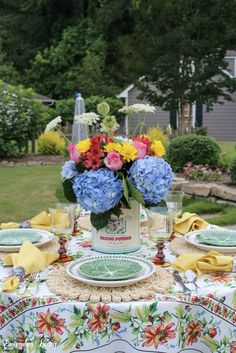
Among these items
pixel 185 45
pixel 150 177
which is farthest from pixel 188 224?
pixel 185 45

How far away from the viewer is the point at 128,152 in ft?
6.88

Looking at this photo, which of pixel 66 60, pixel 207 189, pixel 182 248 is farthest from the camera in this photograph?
pixel 66 60

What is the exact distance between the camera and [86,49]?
29156 millimetres

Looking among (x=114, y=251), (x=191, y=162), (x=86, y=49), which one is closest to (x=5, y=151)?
(x=191, y=162)

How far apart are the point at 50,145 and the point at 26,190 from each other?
4.37 meters

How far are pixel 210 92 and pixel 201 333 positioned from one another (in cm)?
1765

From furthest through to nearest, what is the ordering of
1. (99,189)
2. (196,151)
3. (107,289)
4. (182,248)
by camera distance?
1. (196,151)
2. (182,248)
3. (99,189)
4. (107,289)

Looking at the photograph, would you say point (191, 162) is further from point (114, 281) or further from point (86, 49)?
Result: point (86, 49)

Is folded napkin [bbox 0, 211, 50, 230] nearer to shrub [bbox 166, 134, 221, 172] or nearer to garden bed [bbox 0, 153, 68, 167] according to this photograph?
shrub [bbox 166, 134, 221, 172]

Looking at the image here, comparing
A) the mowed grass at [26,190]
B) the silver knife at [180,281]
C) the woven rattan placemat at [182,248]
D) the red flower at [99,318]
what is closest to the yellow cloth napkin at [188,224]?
the woven rattan placemat at [182,248]

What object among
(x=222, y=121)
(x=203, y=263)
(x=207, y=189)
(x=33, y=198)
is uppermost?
(x=222, y=121)

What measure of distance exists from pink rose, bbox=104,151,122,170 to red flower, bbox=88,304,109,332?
0.64m

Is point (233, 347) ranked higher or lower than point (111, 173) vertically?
lower

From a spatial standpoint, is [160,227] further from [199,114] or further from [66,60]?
[66,60]
